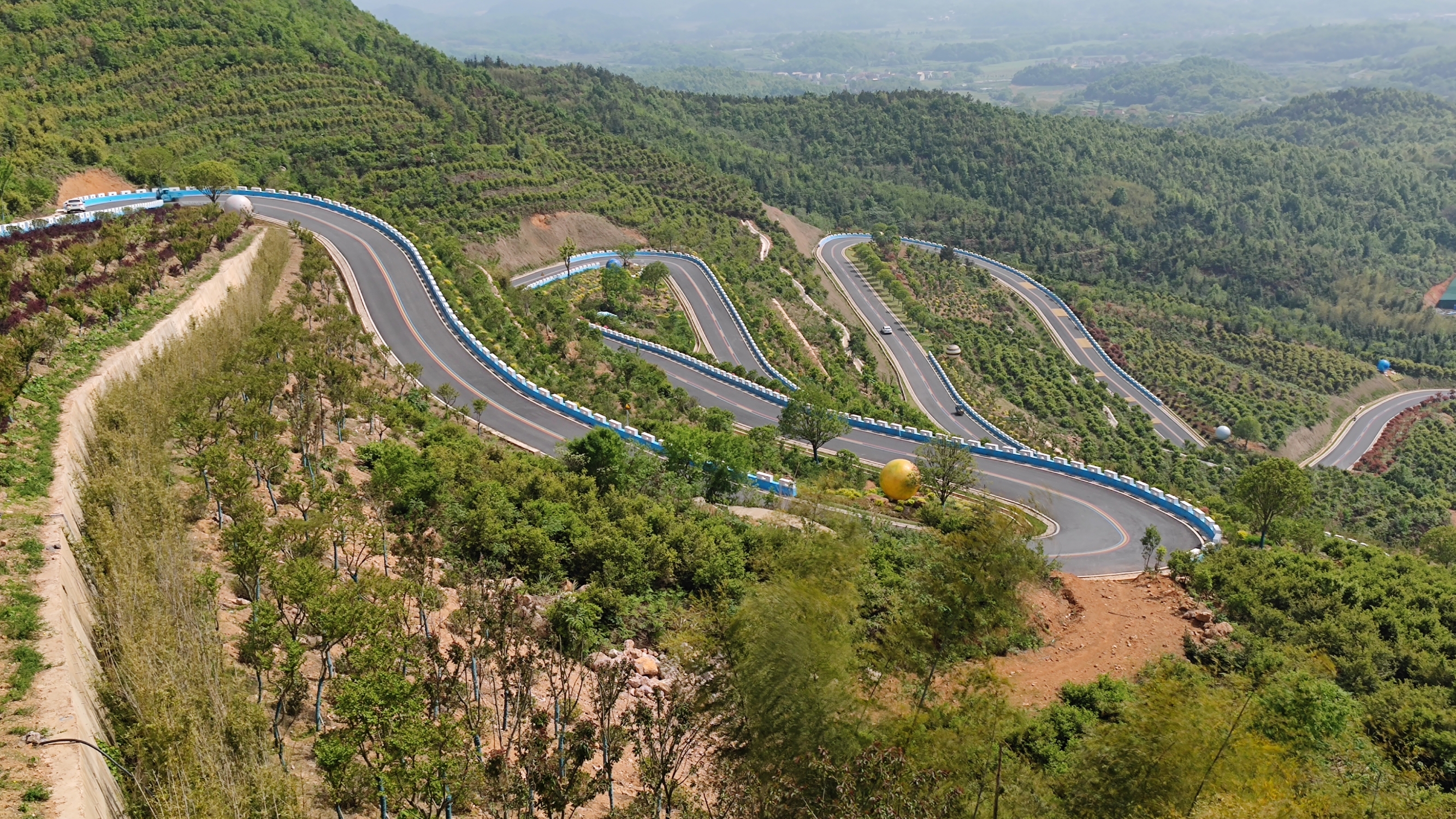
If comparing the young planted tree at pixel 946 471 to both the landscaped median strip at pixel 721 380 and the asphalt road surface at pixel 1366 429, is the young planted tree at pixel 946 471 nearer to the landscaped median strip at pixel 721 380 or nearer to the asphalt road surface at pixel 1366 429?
the landscaped median strip at pixel 721 380

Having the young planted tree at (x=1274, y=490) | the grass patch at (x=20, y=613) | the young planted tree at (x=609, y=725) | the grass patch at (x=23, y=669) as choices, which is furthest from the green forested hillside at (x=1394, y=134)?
the grass patch at (x=23, y=669)

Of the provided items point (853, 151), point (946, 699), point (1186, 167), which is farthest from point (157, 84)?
point (1186, 167)

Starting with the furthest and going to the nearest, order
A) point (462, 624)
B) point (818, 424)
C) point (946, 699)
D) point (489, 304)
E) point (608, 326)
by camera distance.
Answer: point (608, 326)
point (489, 304)
point (818, 424)
point (946, 699)
point (462, 624)

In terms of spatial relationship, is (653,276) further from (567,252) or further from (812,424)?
(812,424)

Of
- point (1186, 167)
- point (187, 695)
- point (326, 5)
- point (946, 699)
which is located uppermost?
point (326, 5)

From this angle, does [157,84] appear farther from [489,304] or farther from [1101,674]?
[1101,674]

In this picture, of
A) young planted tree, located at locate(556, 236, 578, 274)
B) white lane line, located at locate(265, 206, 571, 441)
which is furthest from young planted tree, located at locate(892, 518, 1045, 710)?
young planted tree, located at locate(556, 236, 578, 274)
